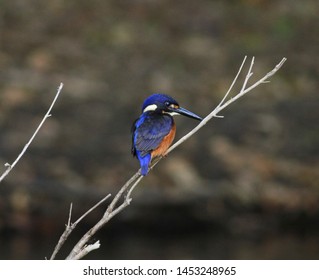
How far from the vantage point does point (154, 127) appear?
4.93m

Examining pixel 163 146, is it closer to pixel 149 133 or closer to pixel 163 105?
pixel 149 133

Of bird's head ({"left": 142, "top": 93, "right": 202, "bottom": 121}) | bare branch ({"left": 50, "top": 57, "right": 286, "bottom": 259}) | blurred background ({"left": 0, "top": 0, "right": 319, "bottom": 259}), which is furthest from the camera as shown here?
blurred background ({"left": 0, "top": 0, "right": 319, "bottom": 259})

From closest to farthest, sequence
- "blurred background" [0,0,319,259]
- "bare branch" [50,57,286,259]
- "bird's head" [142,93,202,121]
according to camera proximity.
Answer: "bare branch" [50,57,286,259] < "bird's head" [142,93,202,121] < "blurred background" [0,0,319,259]

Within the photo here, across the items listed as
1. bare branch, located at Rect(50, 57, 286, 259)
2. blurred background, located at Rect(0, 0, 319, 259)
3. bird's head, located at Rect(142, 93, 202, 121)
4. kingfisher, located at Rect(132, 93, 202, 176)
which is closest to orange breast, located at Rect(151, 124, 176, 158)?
kingfisher, located at Rect(132, 93, 202, 176)

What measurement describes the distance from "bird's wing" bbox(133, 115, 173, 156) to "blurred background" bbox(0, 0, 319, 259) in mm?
3479

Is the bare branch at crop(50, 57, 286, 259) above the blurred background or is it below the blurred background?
below

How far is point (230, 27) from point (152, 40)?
1.44 m

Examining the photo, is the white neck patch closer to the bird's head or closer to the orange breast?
the bird's head

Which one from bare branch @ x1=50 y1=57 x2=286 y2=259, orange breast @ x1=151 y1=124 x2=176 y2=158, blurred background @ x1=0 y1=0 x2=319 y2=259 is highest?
blurred background @ x1=0 y1=0 x2=319 y2=259

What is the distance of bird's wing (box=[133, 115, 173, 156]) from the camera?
489 cm

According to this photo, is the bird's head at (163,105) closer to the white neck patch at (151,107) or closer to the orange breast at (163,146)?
the white neck patch at (151,107)

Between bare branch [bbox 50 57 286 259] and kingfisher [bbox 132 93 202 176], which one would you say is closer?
bare branch [bbox 50 57 286 259]

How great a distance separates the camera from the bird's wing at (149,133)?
489cm

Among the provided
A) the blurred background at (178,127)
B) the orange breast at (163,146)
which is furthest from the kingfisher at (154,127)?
the blurred background at (178,127)
